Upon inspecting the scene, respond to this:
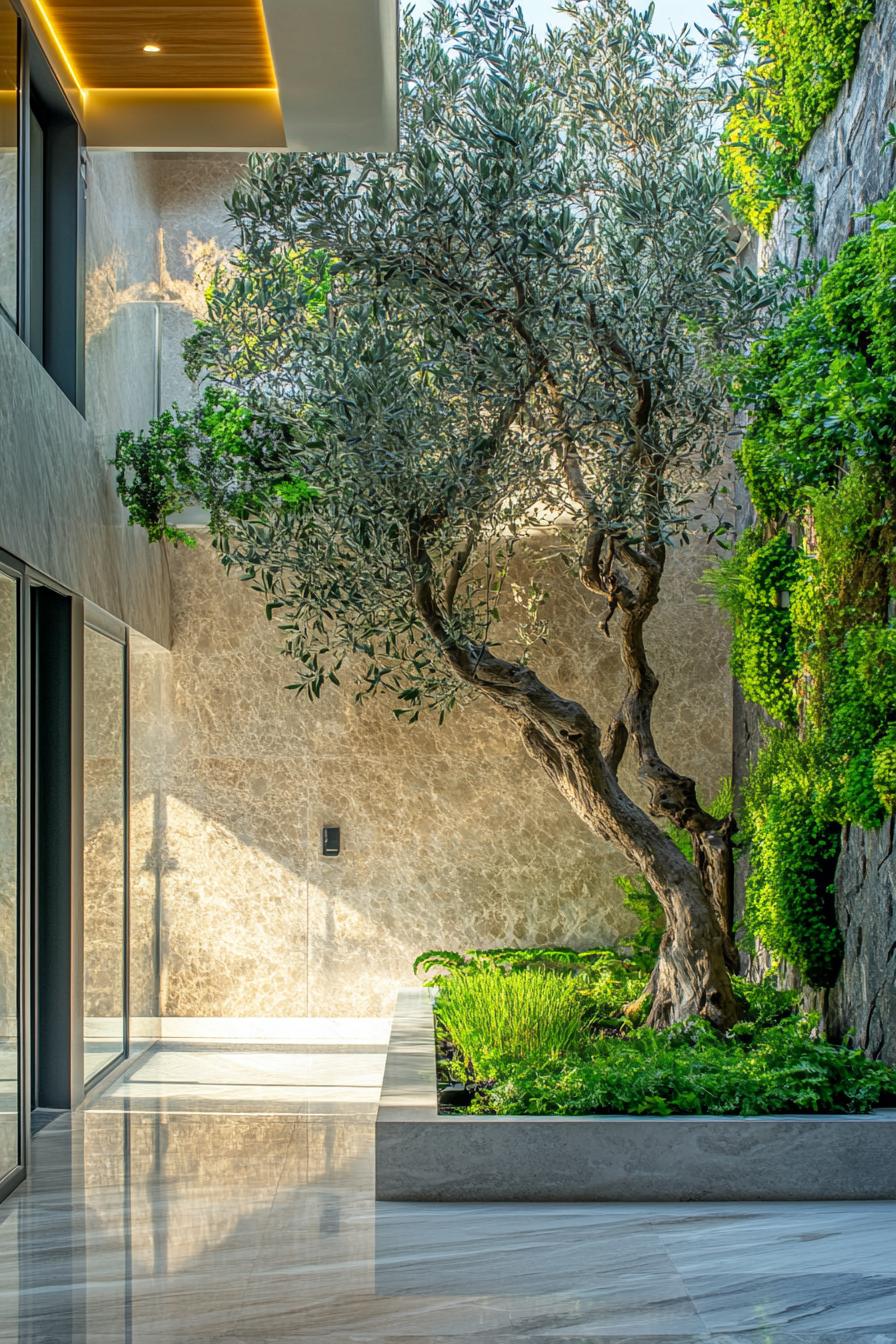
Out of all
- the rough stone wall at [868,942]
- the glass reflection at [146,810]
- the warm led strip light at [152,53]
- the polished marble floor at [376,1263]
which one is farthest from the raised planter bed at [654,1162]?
the warm led strip light at [152,53]

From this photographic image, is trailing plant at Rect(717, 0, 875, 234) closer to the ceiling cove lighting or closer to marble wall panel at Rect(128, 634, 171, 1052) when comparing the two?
the ceiling cove lighting

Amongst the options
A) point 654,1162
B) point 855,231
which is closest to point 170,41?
point 855,231

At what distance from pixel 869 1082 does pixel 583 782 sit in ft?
7.44

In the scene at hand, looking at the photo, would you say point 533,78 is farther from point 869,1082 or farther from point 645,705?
point 869,1082

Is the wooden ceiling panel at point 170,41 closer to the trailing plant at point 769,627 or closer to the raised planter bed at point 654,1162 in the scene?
the trailing plant at point 769,627

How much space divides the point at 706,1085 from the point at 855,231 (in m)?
4.12

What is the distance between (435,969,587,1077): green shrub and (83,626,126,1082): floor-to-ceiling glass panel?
7.02 ft

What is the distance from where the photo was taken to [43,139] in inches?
284

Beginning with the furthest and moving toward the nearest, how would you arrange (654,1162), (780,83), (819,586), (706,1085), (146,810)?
(146,810) < (780,83) < (819,586) < (706,1085) < (654,1162)

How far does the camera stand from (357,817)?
9.81 meters

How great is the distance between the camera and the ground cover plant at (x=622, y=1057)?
212 inches

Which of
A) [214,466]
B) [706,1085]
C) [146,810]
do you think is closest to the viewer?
[706,1085]

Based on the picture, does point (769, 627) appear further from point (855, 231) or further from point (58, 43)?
point (58, 43)

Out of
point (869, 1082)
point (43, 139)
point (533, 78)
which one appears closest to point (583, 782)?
point (869, 1082)
